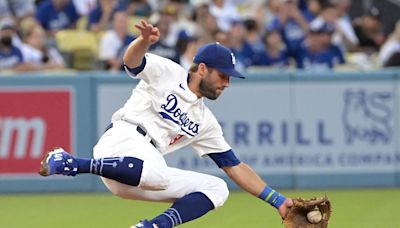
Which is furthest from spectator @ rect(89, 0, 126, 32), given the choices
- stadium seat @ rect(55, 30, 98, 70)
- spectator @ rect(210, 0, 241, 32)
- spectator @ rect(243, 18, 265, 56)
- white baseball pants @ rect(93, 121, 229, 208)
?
white baseball pants @ rect(93, 121, 229, 208)

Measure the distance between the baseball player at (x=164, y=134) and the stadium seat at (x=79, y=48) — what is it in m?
7.85

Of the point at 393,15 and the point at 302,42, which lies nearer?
the point at 302,42

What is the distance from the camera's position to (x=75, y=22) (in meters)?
16.9

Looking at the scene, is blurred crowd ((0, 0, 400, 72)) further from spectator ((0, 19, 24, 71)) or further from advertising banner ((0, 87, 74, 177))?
advertising banner ((0, 87, 74, 177))

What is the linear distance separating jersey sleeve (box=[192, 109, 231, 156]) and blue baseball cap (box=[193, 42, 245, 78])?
18.4 inches

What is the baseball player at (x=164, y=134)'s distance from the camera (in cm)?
739

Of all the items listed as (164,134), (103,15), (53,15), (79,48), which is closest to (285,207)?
(164,134)

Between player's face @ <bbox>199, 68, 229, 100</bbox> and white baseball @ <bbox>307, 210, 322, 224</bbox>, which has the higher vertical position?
player's face @ <bbox>199, 68, 229, 100</bbox>

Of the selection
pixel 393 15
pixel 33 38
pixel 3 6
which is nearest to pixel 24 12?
pixel 3 6

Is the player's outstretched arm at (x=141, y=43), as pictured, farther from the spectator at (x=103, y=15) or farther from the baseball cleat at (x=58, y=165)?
the spectator at (x=103, y=15)

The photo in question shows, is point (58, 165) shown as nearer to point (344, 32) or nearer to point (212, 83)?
point (212, 83)

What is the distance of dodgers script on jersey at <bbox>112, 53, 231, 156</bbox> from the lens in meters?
7.68

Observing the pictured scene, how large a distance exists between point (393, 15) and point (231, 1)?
3.27 metres

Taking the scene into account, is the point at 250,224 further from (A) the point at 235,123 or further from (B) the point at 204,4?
(B) the point at 204,4
